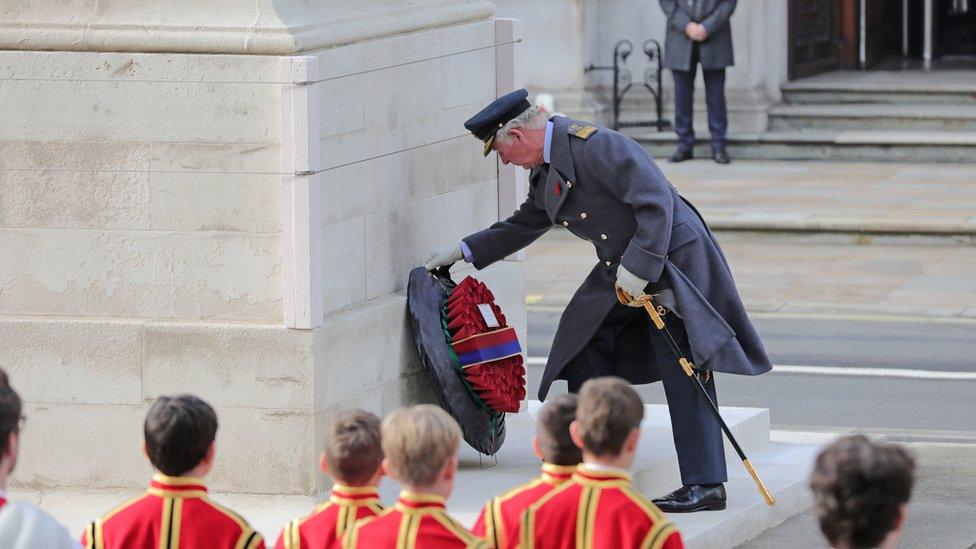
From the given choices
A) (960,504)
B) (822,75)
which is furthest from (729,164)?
(960,504)

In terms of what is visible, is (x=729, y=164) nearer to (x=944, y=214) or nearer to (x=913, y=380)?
(x=944, y=214)

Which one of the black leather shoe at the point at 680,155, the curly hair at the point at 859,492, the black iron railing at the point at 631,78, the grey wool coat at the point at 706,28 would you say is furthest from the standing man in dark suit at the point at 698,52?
the curly hair at the point at 859,492

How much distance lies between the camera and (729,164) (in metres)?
20.9

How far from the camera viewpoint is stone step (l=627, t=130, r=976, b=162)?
2036 cm

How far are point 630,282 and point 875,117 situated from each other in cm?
1405

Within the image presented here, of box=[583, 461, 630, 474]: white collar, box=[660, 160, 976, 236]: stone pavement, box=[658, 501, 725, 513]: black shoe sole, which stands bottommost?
box=[658, 501, 725, 513]: black shoe sole

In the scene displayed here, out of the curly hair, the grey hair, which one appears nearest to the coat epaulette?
the grey hair

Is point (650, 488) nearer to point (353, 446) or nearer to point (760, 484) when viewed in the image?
point (760, 484)

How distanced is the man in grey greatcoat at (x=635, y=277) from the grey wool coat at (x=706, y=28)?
11.9m

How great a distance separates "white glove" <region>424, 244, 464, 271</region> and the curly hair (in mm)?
4289

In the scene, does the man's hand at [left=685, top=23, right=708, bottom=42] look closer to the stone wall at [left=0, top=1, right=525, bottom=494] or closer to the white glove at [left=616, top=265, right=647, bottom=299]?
the stone wall at [left=0, top=1, right=525, bottom=494]

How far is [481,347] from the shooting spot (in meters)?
8.42

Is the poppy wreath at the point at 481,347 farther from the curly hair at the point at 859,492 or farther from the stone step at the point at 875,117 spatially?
the stone step at the point at 875,117

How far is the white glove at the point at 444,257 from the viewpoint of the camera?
859cm
